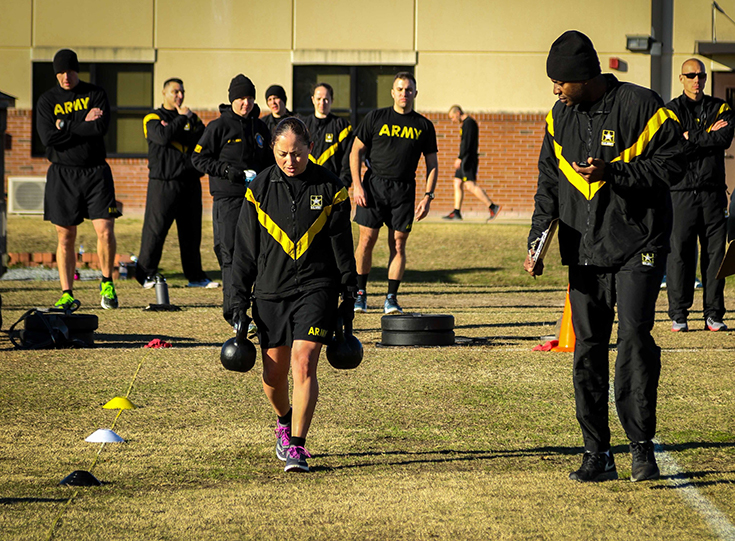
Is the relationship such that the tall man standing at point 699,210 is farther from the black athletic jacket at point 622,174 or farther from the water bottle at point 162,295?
the water bottle at point 162,295

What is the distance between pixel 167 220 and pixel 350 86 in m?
10.4

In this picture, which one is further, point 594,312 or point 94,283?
point 94,283

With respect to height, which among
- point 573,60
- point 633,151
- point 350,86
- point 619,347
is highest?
point 350,86

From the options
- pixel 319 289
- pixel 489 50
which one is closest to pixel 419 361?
pixel 319 289

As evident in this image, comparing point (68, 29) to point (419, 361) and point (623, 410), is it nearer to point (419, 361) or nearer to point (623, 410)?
point (419, 361)

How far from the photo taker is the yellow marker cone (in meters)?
7.16

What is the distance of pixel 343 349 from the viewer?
584 cm

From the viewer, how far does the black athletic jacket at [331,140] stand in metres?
12.5

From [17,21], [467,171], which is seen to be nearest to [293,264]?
[467,171]

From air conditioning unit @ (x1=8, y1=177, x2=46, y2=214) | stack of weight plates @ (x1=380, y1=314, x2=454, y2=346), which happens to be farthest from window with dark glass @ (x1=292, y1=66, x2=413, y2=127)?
stack of weight plates @ (x1=380, y1=314, x2=454, y2=346)

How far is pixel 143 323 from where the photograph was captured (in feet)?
35.6

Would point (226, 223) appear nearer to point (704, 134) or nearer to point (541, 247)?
point (704, 134)

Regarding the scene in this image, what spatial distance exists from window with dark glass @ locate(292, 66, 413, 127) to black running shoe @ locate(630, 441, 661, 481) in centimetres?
1833

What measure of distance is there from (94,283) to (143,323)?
169 inches
